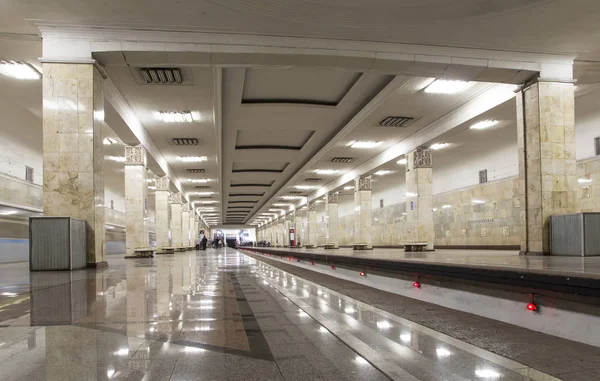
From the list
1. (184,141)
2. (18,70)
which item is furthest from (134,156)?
(18,70)

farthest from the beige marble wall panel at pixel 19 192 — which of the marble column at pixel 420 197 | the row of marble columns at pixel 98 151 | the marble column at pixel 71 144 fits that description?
the marble column at pixel 420 197

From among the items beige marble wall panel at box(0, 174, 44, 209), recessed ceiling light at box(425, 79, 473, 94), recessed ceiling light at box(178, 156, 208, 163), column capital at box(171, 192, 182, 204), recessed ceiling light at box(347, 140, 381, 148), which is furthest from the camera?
column capital at box(171, 192, 182, 204)

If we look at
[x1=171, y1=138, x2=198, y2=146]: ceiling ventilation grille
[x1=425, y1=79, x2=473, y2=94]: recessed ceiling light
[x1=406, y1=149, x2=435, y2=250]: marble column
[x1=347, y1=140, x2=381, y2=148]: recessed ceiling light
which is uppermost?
[x1=425, y1=79, x2=473, y2=94]: recessed ceiling light

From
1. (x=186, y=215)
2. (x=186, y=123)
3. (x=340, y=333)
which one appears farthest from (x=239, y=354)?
(x=186, y=215)

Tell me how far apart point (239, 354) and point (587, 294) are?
3.03 metres

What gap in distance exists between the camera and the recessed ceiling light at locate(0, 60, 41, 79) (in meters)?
11.3

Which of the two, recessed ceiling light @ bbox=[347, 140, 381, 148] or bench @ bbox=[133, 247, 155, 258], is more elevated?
recessed ceiling light @ bbox=[347, 140, 381, 148]

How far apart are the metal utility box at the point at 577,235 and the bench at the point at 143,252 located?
15.0m

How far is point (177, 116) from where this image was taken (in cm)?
1594

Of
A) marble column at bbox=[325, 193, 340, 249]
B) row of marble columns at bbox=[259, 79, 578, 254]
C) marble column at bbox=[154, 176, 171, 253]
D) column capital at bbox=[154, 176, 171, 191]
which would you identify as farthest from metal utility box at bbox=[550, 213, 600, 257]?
marble column at bbox=[325, 193, 340, 249]

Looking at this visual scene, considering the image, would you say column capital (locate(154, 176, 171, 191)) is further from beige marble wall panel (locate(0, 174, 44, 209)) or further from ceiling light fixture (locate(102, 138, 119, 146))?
beige marble wall panel (locate(0, 174, 44, 209))

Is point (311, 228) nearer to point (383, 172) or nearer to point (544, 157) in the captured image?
point (383, 172)

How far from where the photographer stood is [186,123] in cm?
1677

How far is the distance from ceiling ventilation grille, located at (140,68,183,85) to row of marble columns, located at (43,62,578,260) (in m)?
1.41
